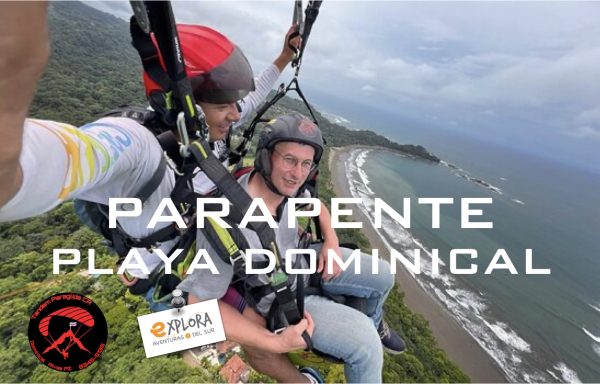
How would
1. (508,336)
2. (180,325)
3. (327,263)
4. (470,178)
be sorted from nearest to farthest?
(180,325)
(327,263)
(508,336)
(470,178)

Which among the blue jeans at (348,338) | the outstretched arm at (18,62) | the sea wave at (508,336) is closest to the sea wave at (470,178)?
the sea wave at (508,336)

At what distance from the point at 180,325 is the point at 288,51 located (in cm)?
222

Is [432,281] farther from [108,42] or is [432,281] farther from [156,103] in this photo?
[108,42]

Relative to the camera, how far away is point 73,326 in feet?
16.5

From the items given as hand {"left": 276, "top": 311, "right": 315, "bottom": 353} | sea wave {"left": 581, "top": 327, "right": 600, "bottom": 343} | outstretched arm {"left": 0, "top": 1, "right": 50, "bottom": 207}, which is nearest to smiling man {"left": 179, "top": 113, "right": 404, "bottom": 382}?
hand {"left": 276, "top": 311, "right": 315, "bottom": 353}

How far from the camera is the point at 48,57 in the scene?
53cm

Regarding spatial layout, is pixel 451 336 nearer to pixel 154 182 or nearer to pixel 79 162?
pixel 154 182

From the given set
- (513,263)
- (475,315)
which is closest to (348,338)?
(475,315)

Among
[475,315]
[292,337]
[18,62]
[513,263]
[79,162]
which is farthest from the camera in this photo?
[513,263]

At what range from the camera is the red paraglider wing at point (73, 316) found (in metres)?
5.04

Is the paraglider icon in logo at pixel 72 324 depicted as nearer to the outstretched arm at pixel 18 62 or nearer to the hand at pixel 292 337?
the hand at pixel 292 337

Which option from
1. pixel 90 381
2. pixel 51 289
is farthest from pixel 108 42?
pixel 90 381

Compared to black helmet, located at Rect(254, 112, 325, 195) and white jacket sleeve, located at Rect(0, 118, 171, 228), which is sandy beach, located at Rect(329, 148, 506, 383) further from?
white jacket sleeve, located at Rect(0, 118, 171, 228)

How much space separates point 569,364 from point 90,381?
1018 inches
